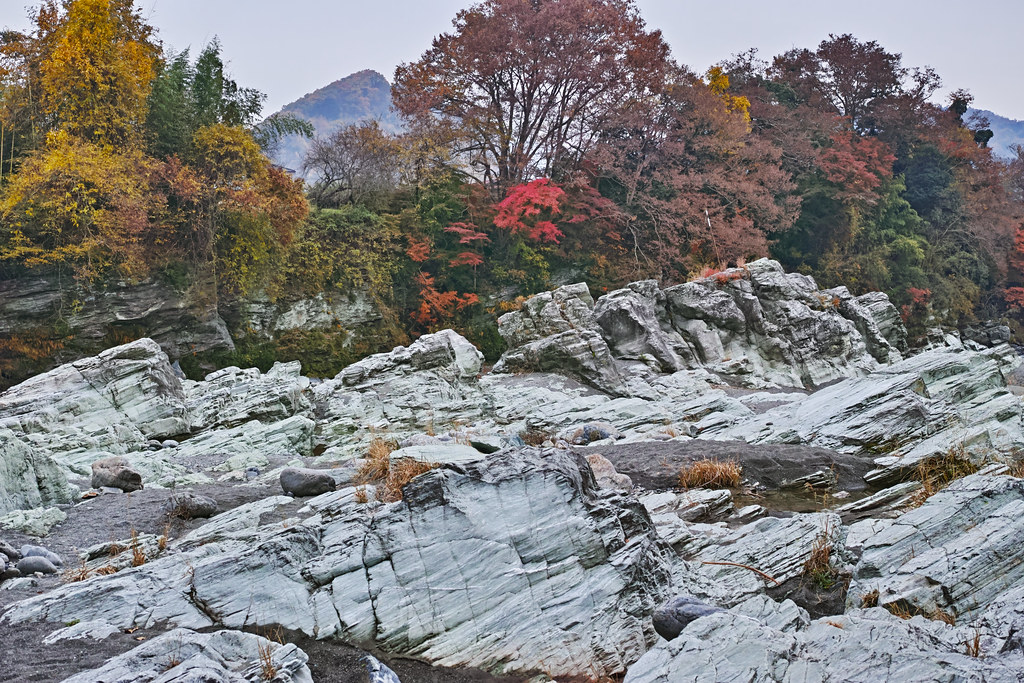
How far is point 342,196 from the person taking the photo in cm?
2230

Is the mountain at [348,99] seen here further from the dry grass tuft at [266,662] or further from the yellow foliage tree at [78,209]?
the dry grass tuft at [266,662]

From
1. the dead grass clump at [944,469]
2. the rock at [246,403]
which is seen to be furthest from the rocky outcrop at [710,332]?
the dead grass clump at [944,469]

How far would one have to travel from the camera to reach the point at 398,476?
230 inches

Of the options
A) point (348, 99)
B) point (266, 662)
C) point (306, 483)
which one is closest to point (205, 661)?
point (266, 662)

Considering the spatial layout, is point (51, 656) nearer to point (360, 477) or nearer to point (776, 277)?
point (360, 477)

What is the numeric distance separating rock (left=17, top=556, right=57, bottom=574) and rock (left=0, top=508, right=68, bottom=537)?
1.07m

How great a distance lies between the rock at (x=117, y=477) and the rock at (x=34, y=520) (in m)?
1.22

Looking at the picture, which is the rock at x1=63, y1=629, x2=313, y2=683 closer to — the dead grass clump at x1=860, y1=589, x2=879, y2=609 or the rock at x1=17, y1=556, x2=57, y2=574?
the rock at x1=17, y1=556, x2=57, y2=574

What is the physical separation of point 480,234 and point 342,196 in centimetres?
548

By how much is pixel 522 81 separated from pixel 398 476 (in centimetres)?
1860

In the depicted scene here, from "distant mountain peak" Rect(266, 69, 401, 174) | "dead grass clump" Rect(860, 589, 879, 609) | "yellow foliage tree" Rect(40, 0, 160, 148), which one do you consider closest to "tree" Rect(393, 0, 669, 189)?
"yellow foliage tree" Rect(40, 0, 160, 148)

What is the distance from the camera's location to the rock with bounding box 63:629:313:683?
324 centimetres

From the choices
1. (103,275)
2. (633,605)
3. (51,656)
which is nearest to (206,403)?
(103,275)

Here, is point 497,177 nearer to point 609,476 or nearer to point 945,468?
point 609,476
